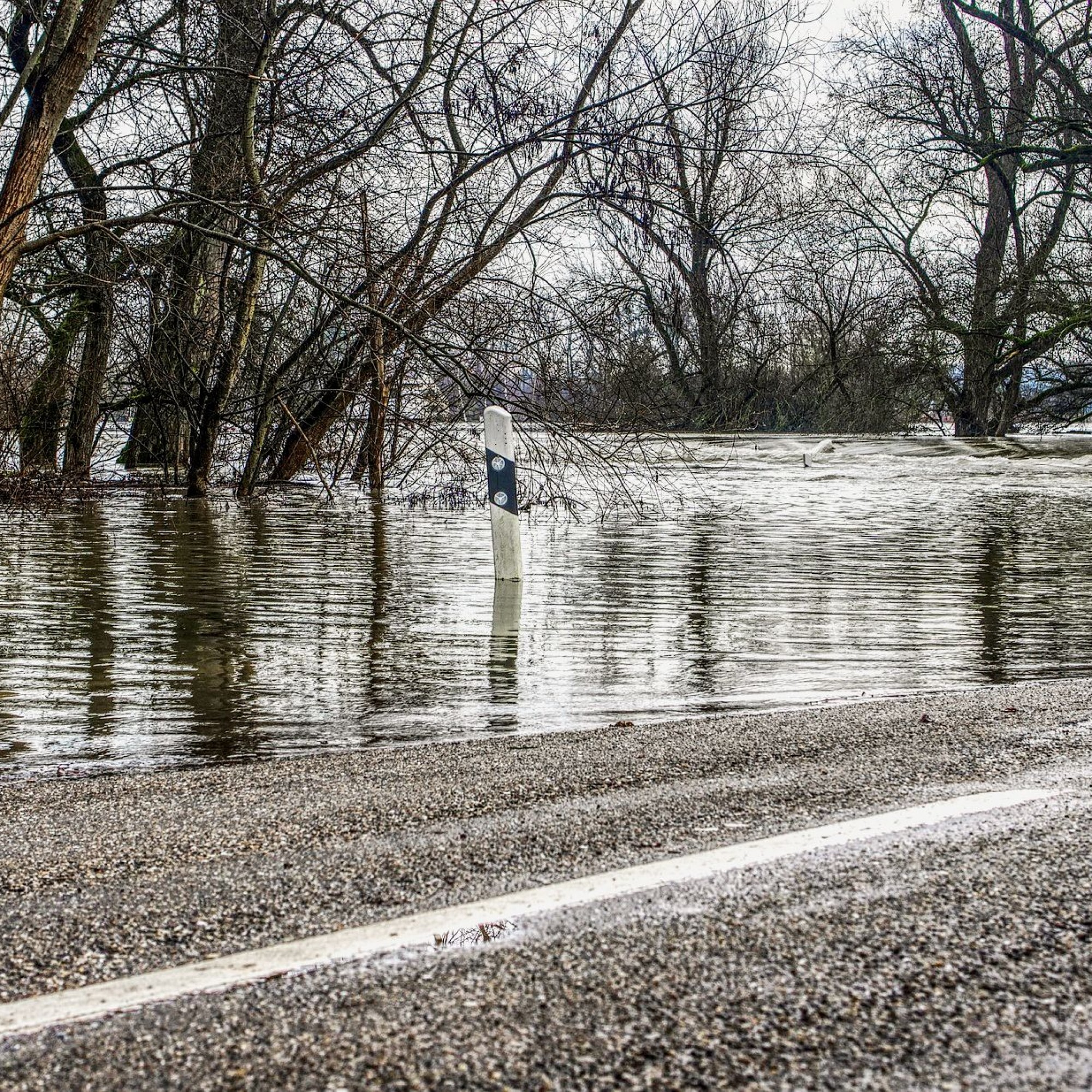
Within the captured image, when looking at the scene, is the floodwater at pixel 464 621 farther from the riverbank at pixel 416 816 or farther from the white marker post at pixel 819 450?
the white marker post at pixel 819 450

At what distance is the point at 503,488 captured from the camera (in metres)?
9.59

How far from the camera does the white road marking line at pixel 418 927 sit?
7.54ft

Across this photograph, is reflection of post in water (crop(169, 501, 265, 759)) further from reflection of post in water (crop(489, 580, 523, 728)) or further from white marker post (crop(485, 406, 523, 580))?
white marker post (crop(485, 406, 523, 580))

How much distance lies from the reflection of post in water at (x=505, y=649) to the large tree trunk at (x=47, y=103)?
4.52 m

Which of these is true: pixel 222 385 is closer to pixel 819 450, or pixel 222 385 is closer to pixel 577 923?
pixel 577 923

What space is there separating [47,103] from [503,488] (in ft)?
14.9

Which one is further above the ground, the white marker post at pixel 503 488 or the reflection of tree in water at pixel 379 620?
the white marker post at pixel 503 488

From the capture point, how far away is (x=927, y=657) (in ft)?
22.6

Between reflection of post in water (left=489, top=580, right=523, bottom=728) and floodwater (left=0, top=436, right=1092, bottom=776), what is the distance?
27 mm

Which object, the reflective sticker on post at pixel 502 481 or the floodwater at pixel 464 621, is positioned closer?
the floodwater at pixel 464 621

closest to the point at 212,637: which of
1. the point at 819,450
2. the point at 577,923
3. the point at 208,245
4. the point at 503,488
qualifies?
the point at 503,488

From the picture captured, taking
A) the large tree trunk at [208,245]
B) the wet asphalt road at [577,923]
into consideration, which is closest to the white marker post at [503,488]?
the large tree trunk at [208,245]

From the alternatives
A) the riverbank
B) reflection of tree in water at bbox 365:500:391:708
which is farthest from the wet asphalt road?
reflection of tree in water at bbox 365:500:391:708

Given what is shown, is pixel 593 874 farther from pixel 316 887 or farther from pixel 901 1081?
pixel 901 1081
